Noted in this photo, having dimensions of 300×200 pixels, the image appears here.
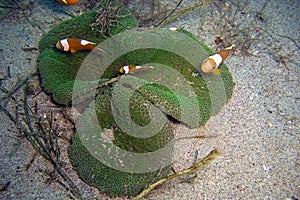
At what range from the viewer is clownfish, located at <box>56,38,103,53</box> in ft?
8.74

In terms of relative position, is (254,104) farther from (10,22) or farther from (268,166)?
(10,22)

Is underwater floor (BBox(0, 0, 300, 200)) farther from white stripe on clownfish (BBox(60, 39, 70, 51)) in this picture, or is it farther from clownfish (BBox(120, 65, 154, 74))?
clownfish (BBox(120, 65, 154, 74))

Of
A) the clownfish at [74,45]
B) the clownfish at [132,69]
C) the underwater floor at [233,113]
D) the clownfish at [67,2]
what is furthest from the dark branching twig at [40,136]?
the clownfish at [67,2]

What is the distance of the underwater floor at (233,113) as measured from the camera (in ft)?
7.57

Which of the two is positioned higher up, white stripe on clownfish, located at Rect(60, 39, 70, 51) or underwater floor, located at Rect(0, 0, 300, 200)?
white stripe on clownfish, located at Rect(60, 39, 70, 51)

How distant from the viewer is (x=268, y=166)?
2568 mm

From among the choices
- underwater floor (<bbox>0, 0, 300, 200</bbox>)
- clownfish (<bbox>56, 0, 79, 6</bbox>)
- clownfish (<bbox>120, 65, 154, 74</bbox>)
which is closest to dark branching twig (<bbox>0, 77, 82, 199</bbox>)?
underwater floor (<bbox>0, 0, 300, 200</bbox>)

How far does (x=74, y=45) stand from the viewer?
268cm

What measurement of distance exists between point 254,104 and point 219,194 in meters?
1.23

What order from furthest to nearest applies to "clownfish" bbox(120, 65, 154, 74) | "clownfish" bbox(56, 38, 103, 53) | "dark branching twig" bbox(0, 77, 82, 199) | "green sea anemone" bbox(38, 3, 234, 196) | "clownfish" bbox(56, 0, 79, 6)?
"clownfish" bbox(56, 0, 79, 6) → "clownfish" bbox(56, 38, 103, 53) → "clownfish" bbox(120, 65, 154, 74) → "dark branching twig" bbox(0, 77, 82, 199) → "green sea anemone" bbox(38, 3, 234, 196)

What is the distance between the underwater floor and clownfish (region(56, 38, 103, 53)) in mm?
585

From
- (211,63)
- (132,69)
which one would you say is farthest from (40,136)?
(211,63)

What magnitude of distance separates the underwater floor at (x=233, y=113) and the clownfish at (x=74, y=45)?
585 mm

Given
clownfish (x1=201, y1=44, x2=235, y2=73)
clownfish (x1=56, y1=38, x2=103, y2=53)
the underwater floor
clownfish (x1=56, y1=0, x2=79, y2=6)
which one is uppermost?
clownfish (x1=56, y1=0, x2=79, y2=6)
